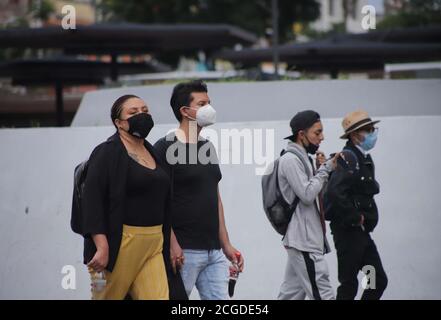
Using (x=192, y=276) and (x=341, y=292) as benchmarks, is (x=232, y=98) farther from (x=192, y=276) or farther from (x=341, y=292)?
(x=192, y=276)

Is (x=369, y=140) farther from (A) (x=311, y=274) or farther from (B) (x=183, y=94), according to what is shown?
(B) (x=183, y=94)

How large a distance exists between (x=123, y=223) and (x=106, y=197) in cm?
20

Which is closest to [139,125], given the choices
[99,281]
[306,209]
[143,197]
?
[143,197]

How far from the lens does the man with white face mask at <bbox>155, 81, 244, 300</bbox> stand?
7016 millimetres

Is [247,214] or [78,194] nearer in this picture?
[78,194]

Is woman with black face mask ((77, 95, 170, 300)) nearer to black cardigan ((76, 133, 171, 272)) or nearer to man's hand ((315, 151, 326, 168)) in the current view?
black cardigan ((76, 133, 171, 272))

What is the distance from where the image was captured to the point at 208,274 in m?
7.18

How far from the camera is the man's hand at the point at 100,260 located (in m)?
6.50

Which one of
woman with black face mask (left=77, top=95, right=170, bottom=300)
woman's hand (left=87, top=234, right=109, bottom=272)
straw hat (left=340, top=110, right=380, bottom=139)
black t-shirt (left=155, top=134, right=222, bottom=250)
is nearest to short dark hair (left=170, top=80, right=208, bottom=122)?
black t-shirt (left=155, top=134, right=222, bottom=250)

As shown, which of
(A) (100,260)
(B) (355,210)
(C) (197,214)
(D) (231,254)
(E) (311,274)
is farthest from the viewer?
(B) (355,210)

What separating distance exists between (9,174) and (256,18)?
875 inches

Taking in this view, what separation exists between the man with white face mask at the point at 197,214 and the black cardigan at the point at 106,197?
0.43 m

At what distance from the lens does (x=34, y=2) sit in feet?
137
